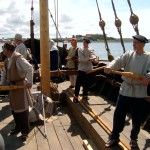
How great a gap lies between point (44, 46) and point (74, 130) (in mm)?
1995

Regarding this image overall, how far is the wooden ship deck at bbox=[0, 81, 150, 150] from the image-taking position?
4.64m

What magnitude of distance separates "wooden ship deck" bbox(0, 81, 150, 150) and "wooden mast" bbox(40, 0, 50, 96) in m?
0.58

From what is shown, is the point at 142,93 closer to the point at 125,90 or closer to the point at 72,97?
the point at 125,90

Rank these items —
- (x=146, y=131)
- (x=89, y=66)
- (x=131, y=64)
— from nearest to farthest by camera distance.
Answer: (x=131, y=64), (x=146, y=131), (x=89, y=66)

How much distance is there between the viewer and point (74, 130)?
5.68m

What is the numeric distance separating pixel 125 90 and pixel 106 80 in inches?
143

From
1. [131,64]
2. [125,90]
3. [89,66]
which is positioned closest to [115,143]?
[125,90]

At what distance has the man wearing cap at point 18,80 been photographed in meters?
4.82

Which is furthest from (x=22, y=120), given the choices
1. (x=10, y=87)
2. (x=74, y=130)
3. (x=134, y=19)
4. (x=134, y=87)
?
(x=134, y=19)

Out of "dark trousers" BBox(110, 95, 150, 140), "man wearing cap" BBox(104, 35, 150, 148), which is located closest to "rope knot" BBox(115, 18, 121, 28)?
"man wearing cap" BBox(104, 35, 150, 148)

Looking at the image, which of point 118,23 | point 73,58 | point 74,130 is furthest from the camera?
point 73,58

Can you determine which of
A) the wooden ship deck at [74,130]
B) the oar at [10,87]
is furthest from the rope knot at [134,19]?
the oar at [10,87]

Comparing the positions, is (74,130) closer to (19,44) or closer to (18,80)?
(18,80)

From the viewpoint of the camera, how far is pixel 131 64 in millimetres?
3869
